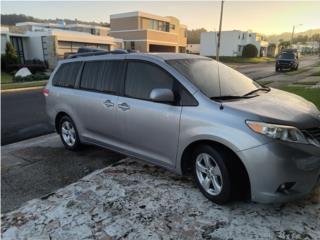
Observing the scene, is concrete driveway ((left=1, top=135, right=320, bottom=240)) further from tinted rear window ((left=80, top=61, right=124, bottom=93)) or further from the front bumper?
tinted rear window ((left=80, top=61, right=124, bottom=93))

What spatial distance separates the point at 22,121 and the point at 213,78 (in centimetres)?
639

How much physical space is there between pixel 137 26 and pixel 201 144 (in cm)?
5135

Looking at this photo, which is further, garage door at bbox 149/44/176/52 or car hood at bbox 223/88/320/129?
garage door at bbox 149/44/176/52

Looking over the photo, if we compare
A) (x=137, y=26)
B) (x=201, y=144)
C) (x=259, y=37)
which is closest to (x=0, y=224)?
(x=201, y=144)

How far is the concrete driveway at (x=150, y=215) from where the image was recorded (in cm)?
296

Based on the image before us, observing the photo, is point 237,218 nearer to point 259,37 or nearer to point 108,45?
point 108,45

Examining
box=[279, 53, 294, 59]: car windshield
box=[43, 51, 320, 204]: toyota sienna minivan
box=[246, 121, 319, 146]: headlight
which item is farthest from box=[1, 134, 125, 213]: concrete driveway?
box=[279, 53, 294, 59]: car windshield

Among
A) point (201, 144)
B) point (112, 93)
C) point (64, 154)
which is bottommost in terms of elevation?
point (64, 154)

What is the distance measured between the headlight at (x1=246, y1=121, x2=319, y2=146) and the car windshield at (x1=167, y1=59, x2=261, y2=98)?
2.49 ft

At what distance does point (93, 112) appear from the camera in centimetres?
477

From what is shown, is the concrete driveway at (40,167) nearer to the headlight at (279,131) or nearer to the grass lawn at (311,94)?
the headlight at (279,131)

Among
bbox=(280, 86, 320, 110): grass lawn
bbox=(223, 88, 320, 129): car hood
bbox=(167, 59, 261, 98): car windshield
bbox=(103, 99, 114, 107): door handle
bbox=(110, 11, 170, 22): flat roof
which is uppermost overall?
bbox=(110, 11, 170, 22): flat roof

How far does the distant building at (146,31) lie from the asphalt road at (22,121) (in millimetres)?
39844

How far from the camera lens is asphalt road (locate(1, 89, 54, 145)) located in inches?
277
